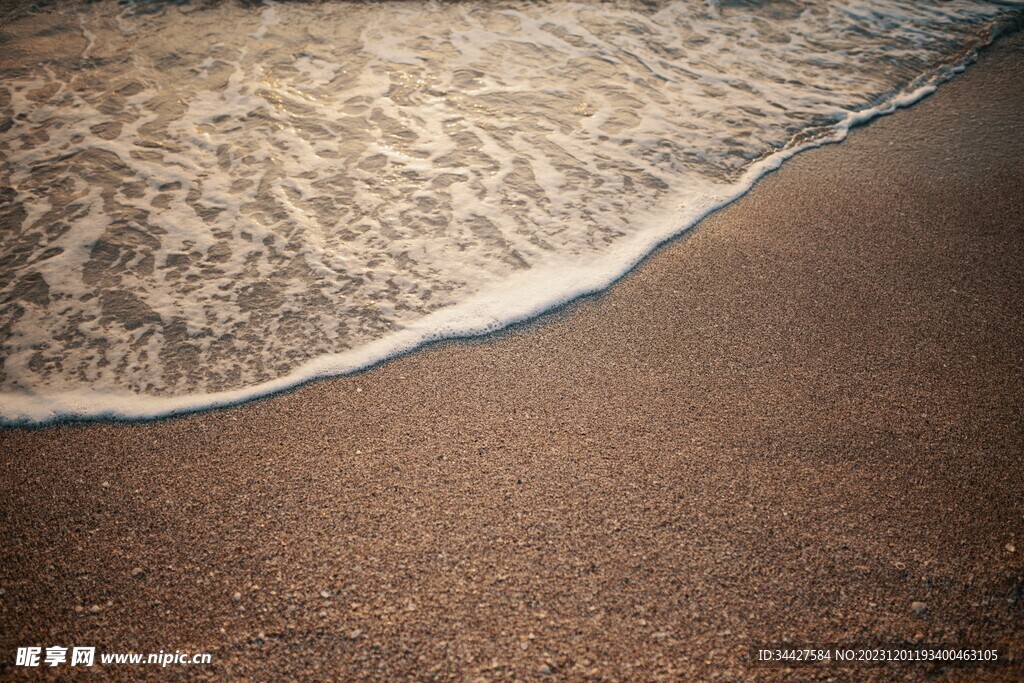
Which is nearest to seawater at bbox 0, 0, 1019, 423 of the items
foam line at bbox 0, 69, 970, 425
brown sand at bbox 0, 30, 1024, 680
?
foam line at bbox 0, 69, 970, 425

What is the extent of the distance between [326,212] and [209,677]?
8.08ft

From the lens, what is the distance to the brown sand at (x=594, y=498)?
66.7 inches

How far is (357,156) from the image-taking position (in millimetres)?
3838

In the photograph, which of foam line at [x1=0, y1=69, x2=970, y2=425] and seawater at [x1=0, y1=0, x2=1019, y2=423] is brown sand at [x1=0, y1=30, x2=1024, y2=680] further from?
seawater at [x1=0, y1=0, x2=1019, y2=423]

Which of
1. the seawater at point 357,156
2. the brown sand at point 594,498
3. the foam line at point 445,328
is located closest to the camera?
the brown sand at point 594,498

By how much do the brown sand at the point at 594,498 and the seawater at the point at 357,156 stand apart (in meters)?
0.33

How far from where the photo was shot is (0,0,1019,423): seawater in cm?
Result: 271

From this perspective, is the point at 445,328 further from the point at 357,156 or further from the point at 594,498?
the point at 357,156

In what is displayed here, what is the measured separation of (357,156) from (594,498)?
2.83 metres

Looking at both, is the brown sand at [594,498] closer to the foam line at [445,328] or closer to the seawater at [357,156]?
the foam line at [445,328]

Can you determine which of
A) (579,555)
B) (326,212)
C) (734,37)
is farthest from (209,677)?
(734,37)

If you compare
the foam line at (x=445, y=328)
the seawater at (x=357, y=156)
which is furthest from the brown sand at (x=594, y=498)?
the seawater at (x=357, y=156)

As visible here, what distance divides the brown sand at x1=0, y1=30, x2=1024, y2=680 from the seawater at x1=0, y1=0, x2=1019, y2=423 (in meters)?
0.33

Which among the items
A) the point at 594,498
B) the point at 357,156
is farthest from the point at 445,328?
the point at 357,156
